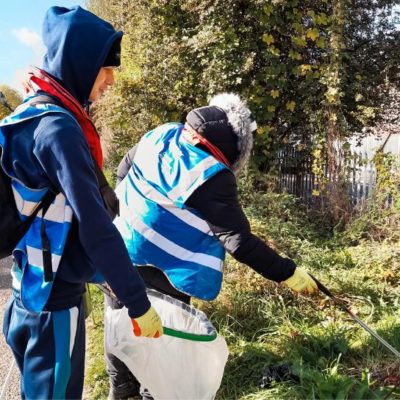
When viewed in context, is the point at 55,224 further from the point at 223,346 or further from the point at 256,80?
the point at 256,80

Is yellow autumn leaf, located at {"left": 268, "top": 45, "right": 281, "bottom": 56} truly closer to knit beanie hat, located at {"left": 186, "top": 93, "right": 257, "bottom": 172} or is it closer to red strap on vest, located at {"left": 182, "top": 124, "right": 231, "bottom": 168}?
knit beanie hat, located at {"left": 186, "top": 93, "right": 257, "bottom": 172}

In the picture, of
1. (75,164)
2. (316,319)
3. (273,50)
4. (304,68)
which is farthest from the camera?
(273,50)

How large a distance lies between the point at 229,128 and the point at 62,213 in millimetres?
1077

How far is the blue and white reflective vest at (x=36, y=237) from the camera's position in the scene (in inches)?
60.8

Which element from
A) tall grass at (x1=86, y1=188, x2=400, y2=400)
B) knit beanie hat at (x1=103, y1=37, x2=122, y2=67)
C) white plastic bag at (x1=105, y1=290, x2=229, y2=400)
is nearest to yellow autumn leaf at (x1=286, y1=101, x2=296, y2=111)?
tall grass at (x1=86, y1=188, x2=400, y2=400)

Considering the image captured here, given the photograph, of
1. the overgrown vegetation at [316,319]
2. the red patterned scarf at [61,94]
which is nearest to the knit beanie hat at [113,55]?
the red patterned scarf at [61,94]

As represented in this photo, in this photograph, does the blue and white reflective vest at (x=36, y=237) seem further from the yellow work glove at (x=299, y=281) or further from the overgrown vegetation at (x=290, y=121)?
the overgrown vegetation at (x=290, y=121)

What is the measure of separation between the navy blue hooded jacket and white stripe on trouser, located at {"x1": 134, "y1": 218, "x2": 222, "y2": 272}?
70cm

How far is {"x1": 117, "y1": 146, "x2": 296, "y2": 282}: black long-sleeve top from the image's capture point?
2.17 m

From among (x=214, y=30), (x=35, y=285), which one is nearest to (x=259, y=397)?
(x=35, y=285)

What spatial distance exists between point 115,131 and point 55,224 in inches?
284

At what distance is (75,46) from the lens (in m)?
1.58

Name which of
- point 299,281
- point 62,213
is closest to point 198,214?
point 299,281

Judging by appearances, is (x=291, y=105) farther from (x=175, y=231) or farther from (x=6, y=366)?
(x=6, y=366)
